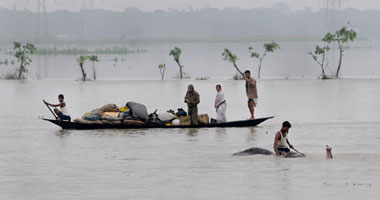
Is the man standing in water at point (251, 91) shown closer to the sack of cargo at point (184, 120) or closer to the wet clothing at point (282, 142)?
the sack of cargo at point (184, 120)

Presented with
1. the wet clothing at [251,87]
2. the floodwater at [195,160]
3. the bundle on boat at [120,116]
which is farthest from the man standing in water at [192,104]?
the wet clothing at [251,87]

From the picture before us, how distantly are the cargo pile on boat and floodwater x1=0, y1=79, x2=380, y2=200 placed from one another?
0.95 feet

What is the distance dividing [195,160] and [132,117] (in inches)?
196

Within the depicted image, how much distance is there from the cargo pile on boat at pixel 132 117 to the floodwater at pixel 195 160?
0.95ft

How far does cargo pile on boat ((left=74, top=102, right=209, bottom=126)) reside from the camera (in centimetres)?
2256

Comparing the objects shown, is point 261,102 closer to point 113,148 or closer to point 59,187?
point 113,148

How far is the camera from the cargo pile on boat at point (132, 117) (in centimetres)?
2256

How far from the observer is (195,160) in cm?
1792

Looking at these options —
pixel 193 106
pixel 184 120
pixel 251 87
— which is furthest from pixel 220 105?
pixel 251 87

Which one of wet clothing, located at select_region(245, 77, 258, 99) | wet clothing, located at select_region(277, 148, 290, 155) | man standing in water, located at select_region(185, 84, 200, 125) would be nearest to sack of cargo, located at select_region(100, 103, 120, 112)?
man standing in water, located at select_region(185, 84, 200, 125)

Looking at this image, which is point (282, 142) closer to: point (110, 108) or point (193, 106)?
point (193, 106)

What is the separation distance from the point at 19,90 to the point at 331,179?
2992 cm

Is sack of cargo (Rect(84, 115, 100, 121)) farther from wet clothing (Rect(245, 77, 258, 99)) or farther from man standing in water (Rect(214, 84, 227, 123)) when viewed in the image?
wet clothing (Rect(245, 77, 258, 99))

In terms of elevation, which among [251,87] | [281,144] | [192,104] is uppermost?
[251,87]
